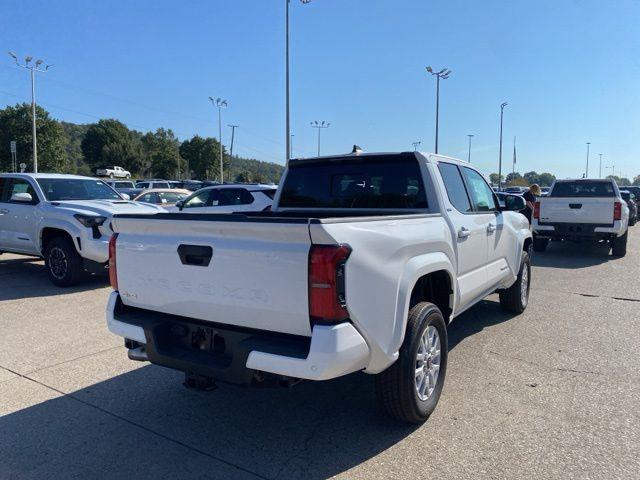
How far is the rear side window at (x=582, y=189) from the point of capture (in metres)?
12.6

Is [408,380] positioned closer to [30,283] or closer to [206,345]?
[206,345]

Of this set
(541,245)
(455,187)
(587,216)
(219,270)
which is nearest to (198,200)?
(455,187)

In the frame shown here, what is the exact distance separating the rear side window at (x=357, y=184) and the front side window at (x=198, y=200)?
7.34 m

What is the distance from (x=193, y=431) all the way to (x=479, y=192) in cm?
360

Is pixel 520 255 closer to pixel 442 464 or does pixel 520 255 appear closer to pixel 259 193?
pixel 442 464

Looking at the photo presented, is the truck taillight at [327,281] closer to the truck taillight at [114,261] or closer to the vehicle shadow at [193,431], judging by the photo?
the vehicle shadow at [193,431]

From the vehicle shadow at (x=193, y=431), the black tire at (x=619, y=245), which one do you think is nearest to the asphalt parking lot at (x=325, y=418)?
the vehicle shadow at (x=193, y=431)

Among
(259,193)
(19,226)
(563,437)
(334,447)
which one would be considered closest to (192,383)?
(334,447)

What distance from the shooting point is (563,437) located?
132 inches

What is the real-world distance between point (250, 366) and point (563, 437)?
2161mm

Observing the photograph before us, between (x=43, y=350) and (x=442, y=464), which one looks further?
(x=43, y=350)

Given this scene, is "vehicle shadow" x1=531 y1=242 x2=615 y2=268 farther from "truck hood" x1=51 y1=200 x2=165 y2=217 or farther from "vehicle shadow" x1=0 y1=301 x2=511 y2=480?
"vehicle shadow" x1=0 y1=301 x2=511 y2=480

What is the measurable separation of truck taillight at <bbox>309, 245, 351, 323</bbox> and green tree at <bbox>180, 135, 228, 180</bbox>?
7365cm

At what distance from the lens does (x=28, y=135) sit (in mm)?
51281
